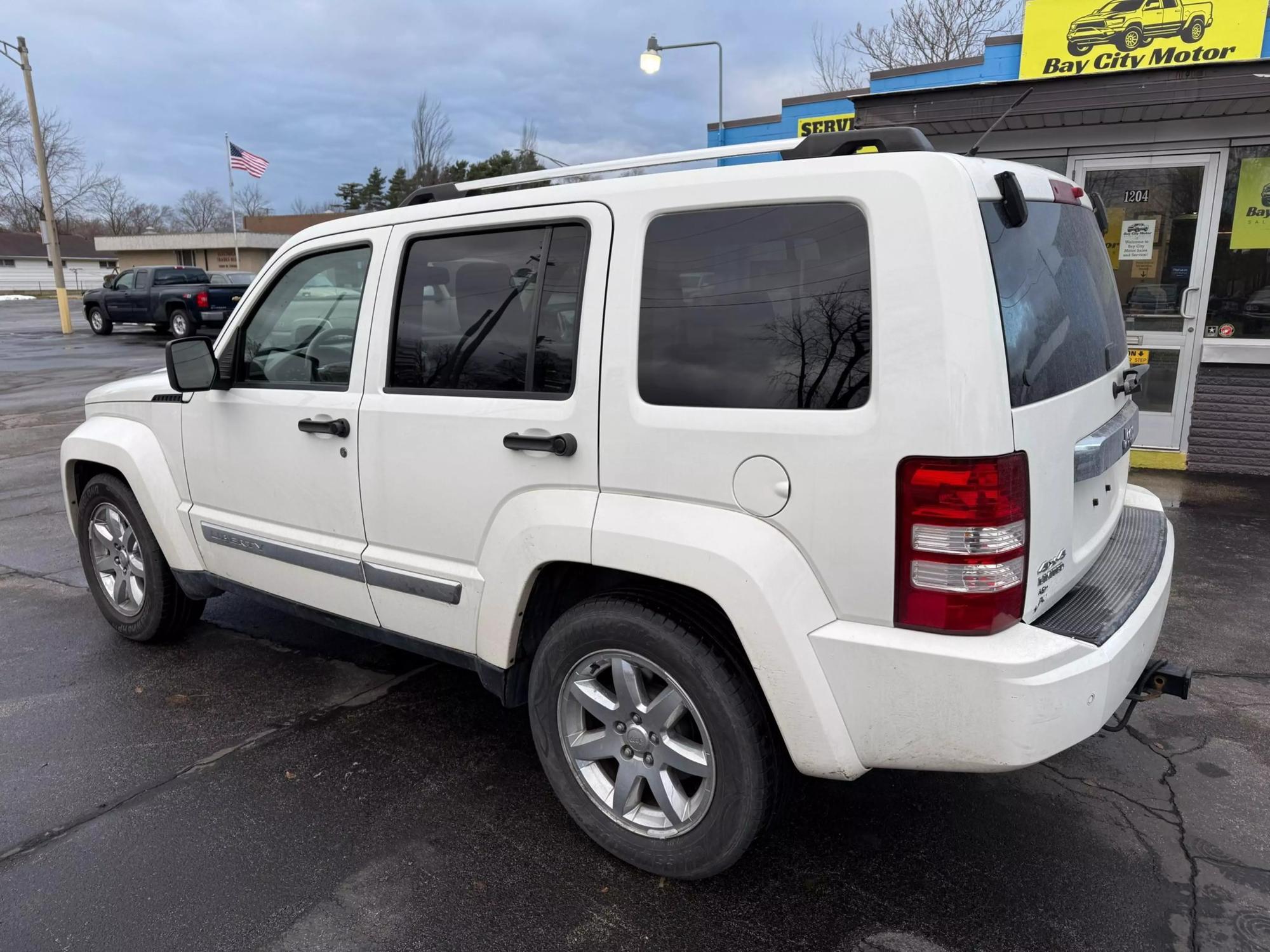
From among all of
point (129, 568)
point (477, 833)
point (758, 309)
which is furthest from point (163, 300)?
point (758, 309)

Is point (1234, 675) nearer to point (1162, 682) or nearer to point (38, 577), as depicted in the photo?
point (1162, 682)

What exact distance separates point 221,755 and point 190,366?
4.98 ft

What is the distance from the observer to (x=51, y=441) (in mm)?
9930

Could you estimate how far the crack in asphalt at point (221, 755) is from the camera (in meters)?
2.81

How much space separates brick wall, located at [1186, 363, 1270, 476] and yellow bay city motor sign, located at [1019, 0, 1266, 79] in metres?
3.06

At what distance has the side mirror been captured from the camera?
346 centimetres

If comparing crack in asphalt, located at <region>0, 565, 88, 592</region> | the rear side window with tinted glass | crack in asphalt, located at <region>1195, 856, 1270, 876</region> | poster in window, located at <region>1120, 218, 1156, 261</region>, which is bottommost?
crack in asphalt, located at <region>1195, 856, 1270, 876</region>

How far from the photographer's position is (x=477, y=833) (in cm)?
283

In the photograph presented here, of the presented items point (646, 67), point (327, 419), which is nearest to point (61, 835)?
point (327, 419)

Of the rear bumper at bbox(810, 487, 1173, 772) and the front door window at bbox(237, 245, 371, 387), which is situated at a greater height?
the front door window at bbox(237, 245, 371, 387)

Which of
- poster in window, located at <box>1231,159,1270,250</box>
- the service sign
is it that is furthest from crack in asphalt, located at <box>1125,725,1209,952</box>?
the service sign

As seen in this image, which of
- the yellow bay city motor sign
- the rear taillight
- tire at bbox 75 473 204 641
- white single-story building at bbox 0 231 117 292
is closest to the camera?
the rear taillight

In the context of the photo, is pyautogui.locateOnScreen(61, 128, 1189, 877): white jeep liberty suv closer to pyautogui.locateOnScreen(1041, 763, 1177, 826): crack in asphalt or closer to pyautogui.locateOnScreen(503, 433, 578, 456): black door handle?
pyautogui.locateOnScreen(503, 433, 578, 456): black door handle

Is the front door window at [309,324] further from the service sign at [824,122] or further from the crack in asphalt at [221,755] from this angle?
the service sign at [824,122]
